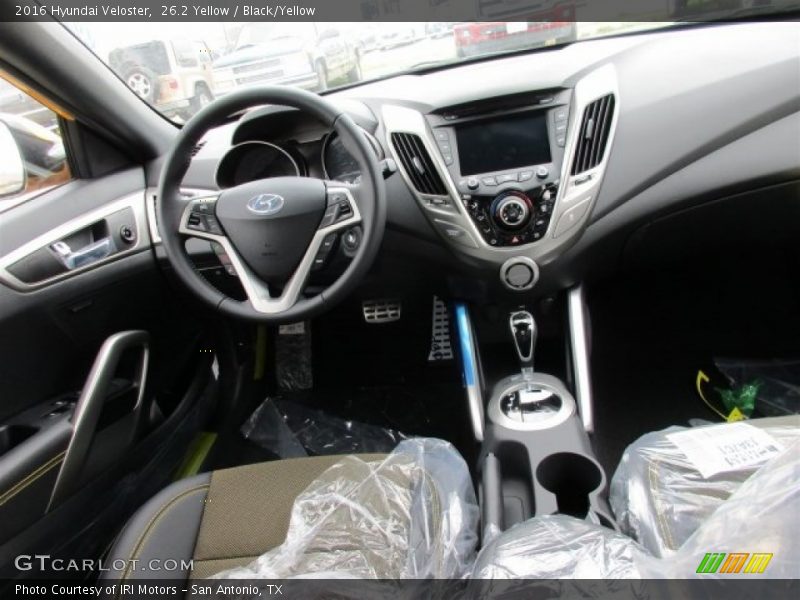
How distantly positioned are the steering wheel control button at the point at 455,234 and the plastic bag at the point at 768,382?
1067 millimetres

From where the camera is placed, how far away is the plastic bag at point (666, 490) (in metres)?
0.93

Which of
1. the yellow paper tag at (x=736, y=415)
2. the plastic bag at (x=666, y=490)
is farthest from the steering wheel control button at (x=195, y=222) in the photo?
the yellow paper tag at (x=736, y=415)

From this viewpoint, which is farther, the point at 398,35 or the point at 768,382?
the point at 768,382

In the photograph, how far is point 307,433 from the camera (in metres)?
2.00

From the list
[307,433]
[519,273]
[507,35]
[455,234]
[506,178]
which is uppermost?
[507,35]

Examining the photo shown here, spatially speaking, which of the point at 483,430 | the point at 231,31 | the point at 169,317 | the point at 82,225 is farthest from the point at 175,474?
the point at 231,31

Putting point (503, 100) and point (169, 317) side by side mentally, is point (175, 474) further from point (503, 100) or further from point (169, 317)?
point (503, 100)

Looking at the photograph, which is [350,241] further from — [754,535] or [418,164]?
[754,535]

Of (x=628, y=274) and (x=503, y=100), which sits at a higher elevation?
(x=503, y=100)

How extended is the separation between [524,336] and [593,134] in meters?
0.54

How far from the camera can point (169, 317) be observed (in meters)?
1.77

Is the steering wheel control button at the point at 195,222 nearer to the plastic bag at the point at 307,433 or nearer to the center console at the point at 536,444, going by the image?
the center console at the point at 536,444

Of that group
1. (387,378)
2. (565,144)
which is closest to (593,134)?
(565,144)

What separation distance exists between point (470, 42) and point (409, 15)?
200 mm
